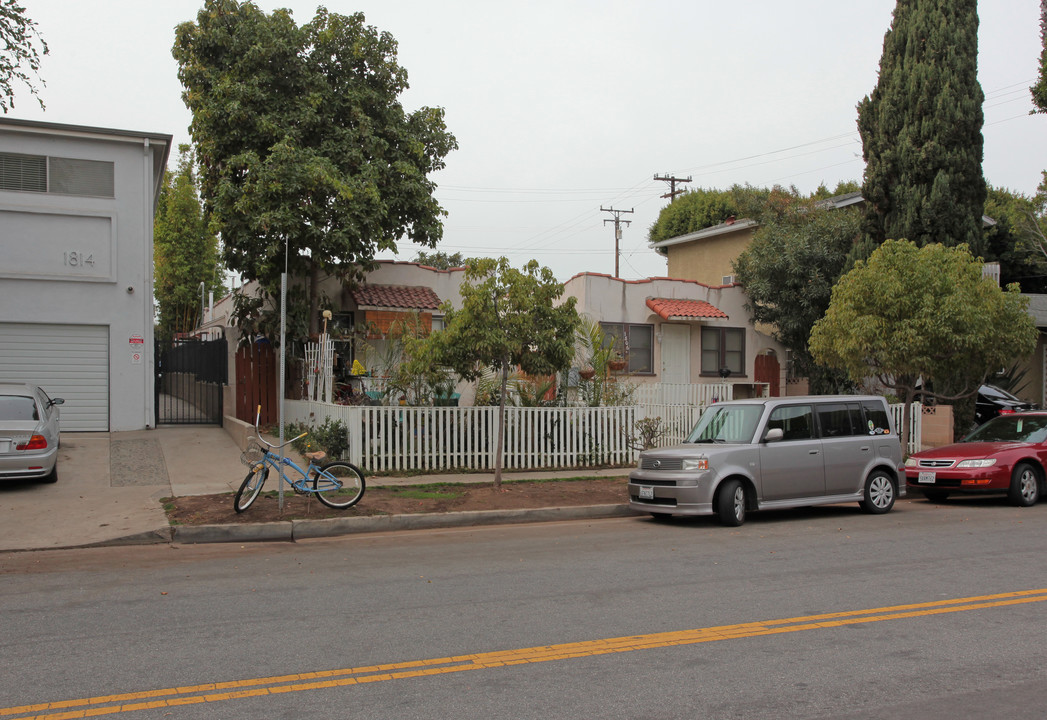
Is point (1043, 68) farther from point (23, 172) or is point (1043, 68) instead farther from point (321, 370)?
point (23, 172)

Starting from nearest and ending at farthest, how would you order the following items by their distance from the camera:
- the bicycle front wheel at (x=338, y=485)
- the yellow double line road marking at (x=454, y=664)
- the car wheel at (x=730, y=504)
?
the yellow double line road marking at (x=454, y=664) < the car wheel at (x=730, y=504) < the bicycle front wheel at (x=338, y=485)

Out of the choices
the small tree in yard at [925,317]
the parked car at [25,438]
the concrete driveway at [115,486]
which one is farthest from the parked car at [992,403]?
the parked car at [25,438]

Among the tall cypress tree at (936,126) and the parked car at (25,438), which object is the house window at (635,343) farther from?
the parked car at (25,438)

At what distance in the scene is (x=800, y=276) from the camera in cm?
2389

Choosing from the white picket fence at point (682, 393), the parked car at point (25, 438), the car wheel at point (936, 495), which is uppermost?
the white picket fence at point (682, 393)

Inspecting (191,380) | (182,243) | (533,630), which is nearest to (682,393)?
(191,380)

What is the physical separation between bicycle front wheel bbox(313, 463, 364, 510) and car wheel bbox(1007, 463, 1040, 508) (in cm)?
1000

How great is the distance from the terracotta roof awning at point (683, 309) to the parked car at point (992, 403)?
7.52m

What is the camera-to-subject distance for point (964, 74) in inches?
838

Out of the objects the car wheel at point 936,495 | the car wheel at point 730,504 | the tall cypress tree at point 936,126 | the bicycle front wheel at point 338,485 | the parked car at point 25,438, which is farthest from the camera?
the tall cypress tree at point 936,126

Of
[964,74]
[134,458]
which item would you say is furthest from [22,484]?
[964,74]

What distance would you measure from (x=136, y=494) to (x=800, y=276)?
59.7 feet

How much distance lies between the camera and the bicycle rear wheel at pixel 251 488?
10.9 meters

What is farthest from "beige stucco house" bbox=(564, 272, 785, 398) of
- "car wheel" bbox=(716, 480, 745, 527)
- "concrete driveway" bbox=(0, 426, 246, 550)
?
"car wheel" bbox=(716, 480, 745, 527)
